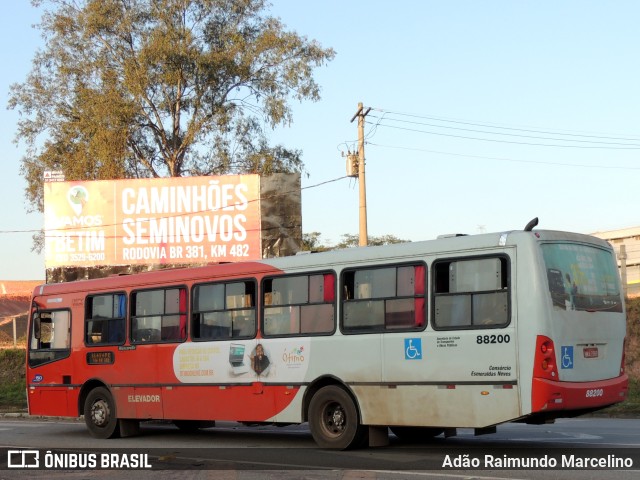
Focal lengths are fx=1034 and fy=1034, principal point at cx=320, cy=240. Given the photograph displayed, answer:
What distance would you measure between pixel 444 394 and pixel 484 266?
1.75 m

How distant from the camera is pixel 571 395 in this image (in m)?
12.7

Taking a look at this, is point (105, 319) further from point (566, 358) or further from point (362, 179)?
point (362, 179)

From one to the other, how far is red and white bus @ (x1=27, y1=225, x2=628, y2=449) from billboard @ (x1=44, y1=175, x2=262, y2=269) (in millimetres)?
20624

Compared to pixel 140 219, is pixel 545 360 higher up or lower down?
lower down

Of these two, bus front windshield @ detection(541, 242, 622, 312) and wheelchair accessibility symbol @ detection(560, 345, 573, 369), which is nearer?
wheelchair accessibility symbol @ detection(560, 345, 573, 369)

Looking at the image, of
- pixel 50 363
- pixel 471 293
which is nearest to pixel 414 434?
pixel 471 293

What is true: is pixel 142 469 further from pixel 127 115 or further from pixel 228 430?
pixel 127 115

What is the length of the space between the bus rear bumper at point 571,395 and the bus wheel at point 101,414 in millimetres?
8895

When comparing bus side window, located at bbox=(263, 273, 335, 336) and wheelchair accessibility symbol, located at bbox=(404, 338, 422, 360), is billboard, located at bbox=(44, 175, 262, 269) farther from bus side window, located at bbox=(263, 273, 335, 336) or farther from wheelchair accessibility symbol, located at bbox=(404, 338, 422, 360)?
wheelchair accessibility symbol, located at bbox=(404, 338, 422, 360)

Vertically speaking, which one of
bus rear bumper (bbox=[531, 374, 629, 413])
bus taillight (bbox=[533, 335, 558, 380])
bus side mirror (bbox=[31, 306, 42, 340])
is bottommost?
bus rear bumper (bbox=[531, 374, 629, 413])

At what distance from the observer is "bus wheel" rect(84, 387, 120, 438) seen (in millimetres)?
18703

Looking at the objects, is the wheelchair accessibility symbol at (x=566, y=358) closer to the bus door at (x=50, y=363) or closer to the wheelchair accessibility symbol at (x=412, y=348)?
the wheelchair accessibility symbol at (x=412, y=348)

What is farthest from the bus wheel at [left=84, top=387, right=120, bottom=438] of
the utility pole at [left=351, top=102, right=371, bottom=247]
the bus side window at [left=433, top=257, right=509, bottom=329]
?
the utility pole at [left=351, top=102, right=371, bottom=247]

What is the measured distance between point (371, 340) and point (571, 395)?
Result: 303 centimetres
